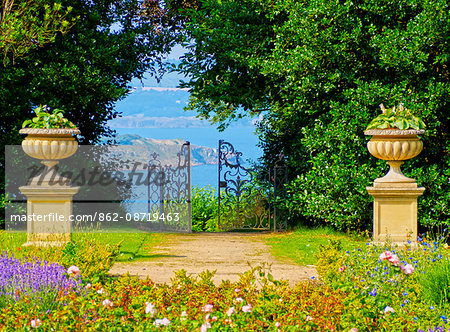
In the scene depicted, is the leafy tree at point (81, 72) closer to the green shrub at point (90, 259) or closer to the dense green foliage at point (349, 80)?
the dense green foliage at point (349, 80)

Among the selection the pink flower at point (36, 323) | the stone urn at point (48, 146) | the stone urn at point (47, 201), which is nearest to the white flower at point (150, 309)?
the pink flower at point (36, 323)

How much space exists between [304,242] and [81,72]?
19.8 feet

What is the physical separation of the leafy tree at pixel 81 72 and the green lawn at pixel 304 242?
4.92m

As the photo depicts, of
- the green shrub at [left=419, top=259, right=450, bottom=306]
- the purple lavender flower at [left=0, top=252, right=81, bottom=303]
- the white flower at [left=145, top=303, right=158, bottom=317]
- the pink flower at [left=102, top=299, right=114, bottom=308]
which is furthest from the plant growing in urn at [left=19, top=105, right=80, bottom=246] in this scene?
the green shrub at [left=419, top=259, right=450, bottom=306]

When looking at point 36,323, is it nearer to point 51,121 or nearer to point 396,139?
point 51,121

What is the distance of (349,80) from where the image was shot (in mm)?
10383

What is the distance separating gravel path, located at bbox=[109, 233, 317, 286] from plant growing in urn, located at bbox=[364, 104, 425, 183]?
2399mm

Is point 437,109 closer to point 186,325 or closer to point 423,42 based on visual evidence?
point 423,42

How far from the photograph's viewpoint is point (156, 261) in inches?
314

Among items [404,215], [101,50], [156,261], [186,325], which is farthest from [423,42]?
[186,325]

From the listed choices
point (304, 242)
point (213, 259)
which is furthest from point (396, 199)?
point (213, 259)

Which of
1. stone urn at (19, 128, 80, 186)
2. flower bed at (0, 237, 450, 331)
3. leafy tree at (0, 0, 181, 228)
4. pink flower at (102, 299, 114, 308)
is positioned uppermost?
leafy tree at (0, 0, 181, 228)

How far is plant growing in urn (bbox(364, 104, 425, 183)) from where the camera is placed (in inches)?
348

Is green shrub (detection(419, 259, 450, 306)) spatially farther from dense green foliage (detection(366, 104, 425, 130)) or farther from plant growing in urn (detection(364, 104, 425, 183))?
dense green foliage (detection(366, 104, 425, 130))
